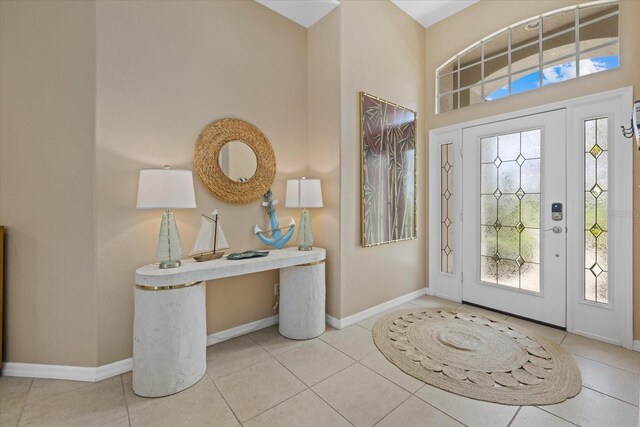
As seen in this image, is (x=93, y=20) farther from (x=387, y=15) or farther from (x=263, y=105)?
(x=387, y=15)

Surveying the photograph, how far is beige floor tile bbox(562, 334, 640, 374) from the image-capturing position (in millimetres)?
2100

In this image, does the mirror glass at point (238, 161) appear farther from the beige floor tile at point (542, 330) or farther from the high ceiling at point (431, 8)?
the beige floor tile at point (542, 330)

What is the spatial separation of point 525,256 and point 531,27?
95.7 inches

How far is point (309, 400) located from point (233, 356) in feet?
2.76

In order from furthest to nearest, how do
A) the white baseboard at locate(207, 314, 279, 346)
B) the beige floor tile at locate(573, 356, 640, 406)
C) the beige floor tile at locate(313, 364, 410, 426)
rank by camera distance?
the white baseboard at locate(207, 314, 279, 346) < the beige floor tile at locate(573, 356, 640, 406) < the beige floor tile at locate(313, 364, 410, 426)

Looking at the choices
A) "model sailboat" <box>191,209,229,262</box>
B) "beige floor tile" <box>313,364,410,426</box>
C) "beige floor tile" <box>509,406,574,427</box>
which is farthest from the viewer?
"model sailboat" <box>191,209,229,262</box>

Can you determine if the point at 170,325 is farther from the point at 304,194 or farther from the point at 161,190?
the point at 304,194

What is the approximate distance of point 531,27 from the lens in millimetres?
2918

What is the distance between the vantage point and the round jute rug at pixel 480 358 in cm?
182

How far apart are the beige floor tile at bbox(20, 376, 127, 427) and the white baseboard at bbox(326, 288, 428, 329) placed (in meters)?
1.77

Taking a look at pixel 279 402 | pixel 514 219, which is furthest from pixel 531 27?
pixel 279 402

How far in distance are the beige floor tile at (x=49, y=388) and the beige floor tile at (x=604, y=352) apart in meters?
3.81

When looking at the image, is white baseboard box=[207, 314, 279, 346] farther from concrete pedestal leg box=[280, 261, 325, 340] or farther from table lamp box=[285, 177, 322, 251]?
table lamp box=[285, 177, 322, 251]

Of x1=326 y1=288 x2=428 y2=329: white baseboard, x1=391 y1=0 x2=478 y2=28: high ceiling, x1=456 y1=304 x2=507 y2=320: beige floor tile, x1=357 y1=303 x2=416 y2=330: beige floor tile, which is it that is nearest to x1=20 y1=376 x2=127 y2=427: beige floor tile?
x1=326 y1=288 x2=428 y2=329: white baseboard
